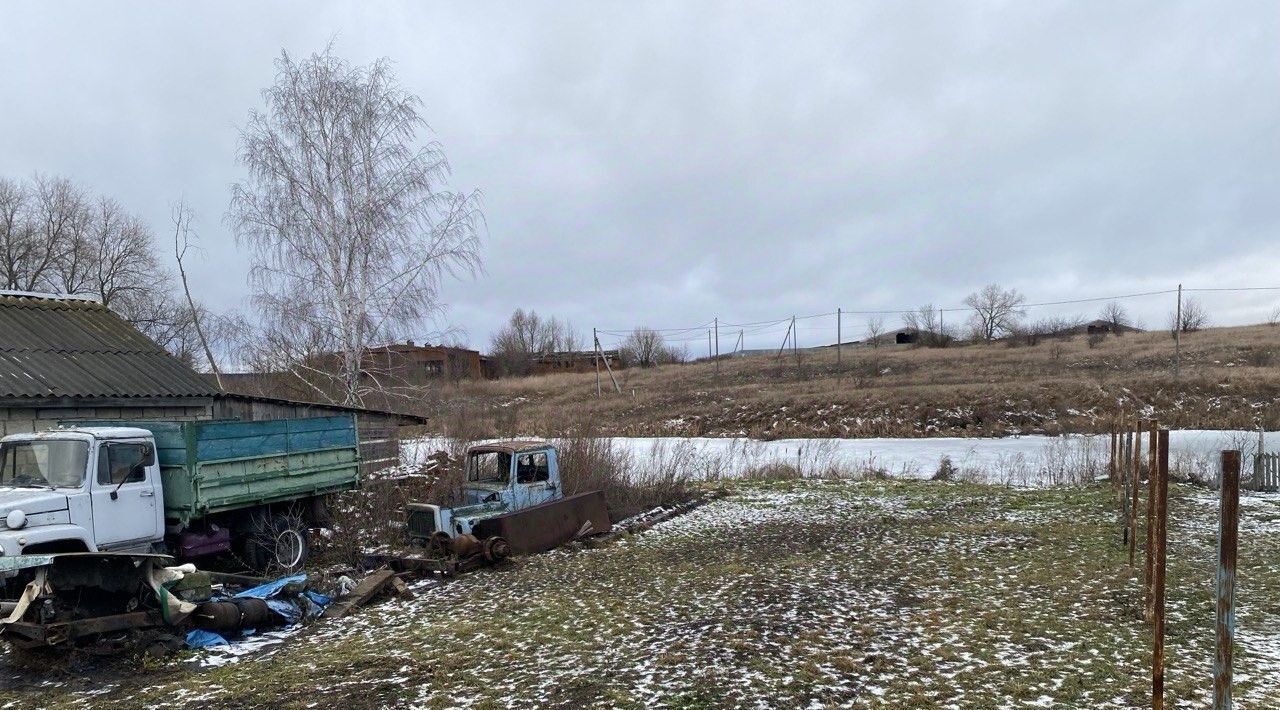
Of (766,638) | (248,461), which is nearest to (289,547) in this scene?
(248,461)

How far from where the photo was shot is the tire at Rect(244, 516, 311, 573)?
1136cm

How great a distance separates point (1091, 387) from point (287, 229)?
31.8 meters

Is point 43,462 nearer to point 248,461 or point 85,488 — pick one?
point 85,488

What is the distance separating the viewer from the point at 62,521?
8.83 meters

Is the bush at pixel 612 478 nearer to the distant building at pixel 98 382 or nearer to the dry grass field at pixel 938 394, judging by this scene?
the distant building at pixel 98 382

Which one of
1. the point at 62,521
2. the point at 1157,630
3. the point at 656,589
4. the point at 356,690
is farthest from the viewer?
the point at 656,589

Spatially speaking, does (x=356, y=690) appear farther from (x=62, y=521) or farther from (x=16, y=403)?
(x=16, y=403)

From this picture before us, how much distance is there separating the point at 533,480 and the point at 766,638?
7.07 metres

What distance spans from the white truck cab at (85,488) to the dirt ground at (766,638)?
1.87 metres

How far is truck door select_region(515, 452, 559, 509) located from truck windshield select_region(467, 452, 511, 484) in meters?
0.29

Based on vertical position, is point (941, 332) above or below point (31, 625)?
above

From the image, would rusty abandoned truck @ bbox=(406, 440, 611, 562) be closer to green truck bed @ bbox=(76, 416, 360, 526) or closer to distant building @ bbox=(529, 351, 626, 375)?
green truck bed @ bbox=(76, 416, 360, 526)

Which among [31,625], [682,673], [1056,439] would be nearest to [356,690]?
[682,673]

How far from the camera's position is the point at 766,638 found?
772 cm
